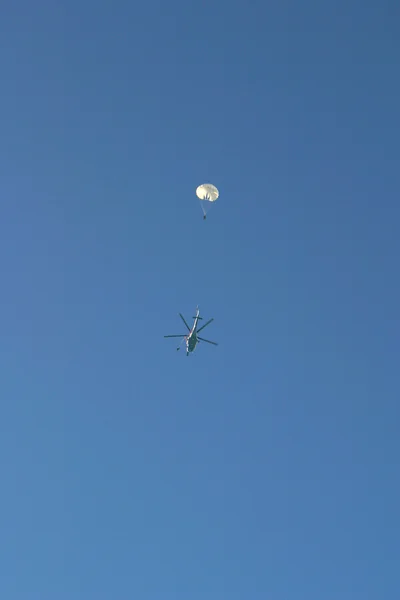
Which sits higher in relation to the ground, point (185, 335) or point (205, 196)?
point (205, 196)
